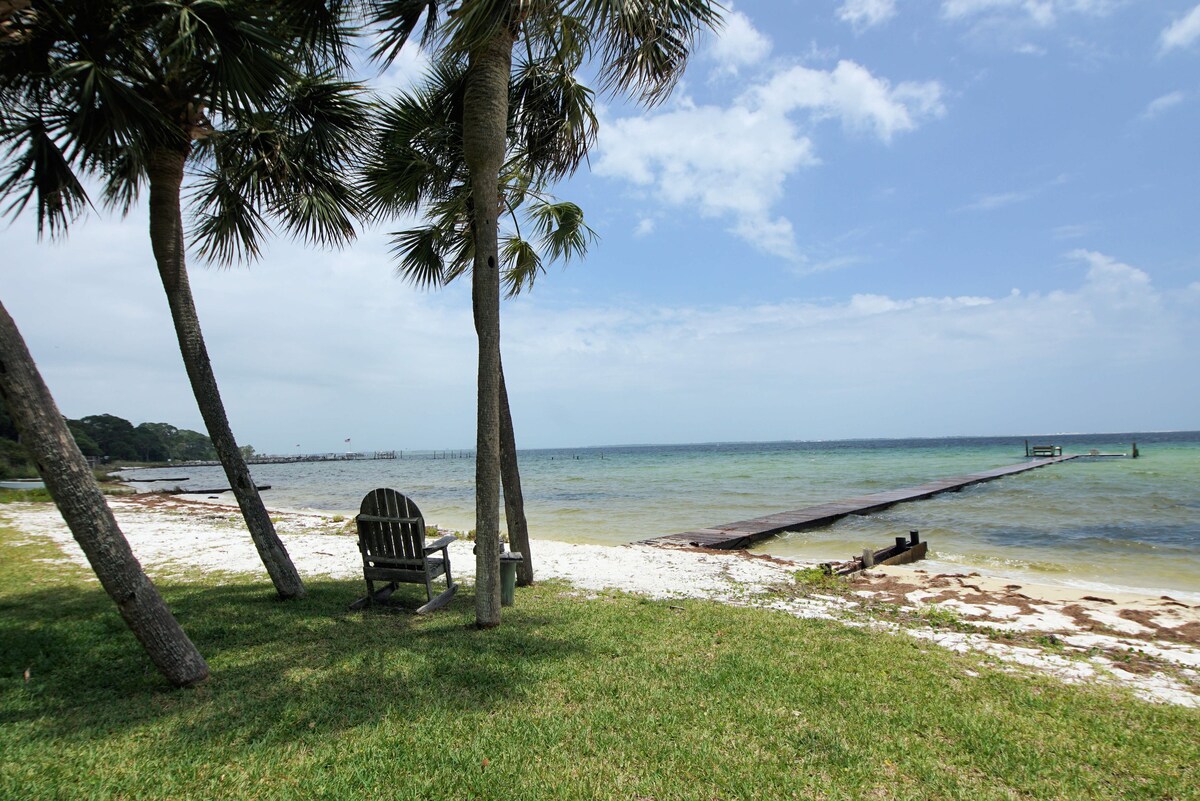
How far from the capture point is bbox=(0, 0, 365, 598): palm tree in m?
4.54

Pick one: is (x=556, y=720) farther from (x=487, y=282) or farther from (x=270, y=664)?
(x=487, y=282)

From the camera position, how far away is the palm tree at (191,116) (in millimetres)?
4539

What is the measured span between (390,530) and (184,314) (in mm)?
2891

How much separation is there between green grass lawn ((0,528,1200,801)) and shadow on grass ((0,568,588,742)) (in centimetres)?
2

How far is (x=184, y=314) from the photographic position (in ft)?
19.1

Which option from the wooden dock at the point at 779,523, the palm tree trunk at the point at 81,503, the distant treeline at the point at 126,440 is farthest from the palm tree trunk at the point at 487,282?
the distant treeline at the point at 126,440

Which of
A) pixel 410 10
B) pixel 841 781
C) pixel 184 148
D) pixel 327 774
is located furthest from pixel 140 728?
pixel 410 10

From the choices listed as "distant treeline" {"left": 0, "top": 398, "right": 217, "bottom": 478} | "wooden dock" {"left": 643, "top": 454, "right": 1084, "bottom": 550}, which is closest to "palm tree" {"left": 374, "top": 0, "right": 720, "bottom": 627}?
"wooden dock" {"left": 643, "top": 454, "right": 1084, "bottom": 550}

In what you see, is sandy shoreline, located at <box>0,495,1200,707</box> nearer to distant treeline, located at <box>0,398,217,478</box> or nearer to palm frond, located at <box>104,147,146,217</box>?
palm frond, located at <box>104,147,146,217</box>

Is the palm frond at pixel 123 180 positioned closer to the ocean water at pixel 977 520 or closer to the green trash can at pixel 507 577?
the green trash can at pixel 507 577

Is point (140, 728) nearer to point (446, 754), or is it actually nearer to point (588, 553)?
point (446, 754)

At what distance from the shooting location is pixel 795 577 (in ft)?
27.1

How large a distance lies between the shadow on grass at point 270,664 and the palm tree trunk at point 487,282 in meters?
0.53

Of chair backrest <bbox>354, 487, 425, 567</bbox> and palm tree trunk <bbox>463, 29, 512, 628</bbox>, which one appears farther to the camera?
chair backrest <bbox>354, 487, 425, 567</bbox>
